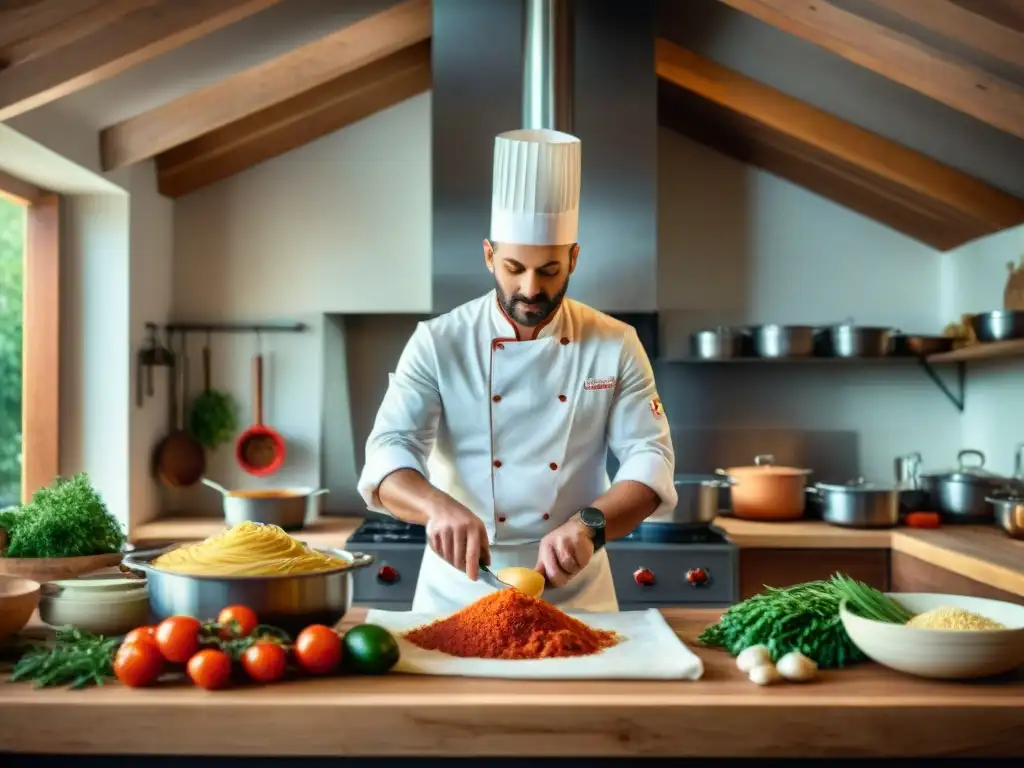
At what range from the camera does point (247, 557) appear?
5.67 feet

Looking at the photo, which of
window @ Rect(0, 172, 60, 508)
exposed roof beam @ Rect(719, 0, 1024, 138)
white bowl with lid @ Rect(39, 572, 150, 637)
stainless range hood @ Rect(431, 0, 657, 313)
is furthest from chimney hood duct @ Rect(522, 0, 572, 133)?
white bowl with lid @ Rect(39, 572, 150, 637)

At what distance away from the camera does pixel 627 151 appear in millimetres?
3951

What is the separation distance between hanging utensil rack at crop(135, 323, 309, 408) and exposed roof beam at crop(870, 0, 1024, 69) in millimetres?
2661

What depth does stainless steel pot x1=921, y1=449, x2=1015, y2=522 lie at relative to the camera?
3.89 meters

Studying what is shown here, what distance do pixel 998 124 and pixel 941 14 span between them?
17.1 inches

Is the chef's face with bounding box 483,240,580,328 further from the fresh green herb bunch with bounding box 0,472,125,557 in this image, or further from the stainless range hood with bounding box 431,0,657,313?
the stainless range hood with bounding box 431,0,657,313

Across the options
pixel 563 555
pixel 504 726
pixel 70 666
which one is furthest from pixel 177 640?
pixel 563 555

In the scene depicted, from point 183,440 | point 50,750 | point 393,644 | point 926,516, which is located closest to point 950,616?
point 393,644

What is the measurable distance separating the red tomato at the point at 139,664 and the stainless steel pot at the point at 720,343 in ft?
9.75

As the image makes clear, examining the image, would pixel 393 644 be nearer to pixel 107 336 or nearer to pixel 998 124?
pixel 998 124

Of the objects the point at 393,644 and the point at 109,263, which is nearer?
the point at 393,644

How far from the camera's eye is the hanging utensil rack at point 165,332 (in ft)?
13.3

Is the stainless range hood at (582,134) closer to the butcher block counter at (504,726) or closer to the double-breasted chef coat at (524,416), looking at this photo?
the double-breasted chef coat at (524,416)

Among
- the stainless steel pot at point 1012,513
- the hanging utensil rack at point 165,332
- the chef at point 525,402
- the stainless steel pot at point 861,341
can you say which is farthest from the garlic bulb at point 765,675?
the hanging utensil rack at point 165,332
